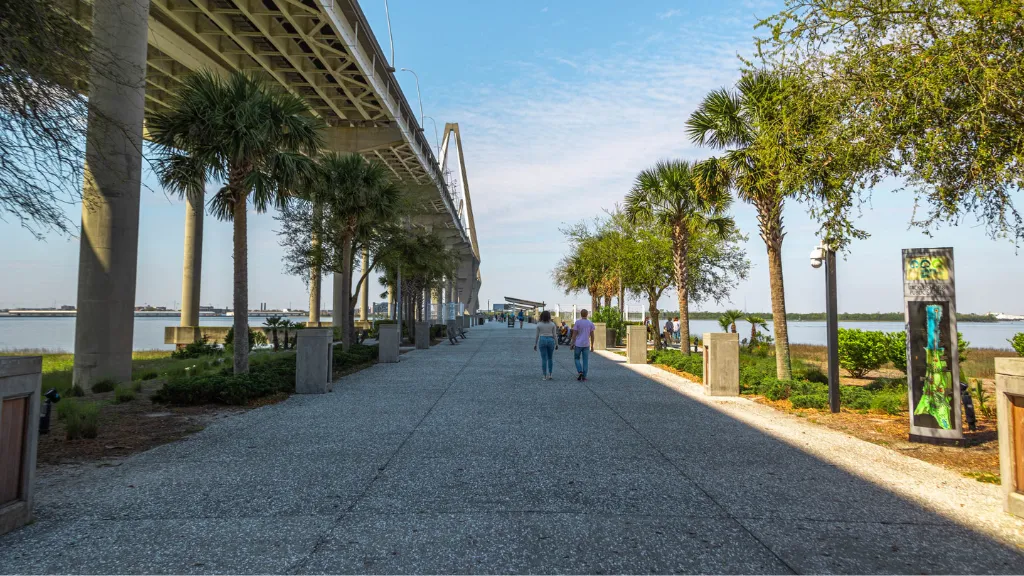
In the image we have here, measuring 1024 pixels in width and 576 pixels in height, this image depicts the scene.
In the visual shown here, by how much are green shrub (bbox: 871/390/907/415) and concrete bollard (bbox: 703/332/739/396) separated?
2.58 meters

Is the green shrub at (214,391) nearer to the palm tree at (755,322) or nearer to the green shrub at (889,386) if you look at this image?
the green shrub at (889,386)

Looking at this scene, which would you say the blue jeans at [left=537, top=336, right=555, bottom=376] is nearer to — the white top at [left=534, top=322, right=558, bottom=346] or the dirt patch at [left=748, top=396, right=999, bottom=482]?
the white top at [left=534, top=322, right=558, bottom=346]

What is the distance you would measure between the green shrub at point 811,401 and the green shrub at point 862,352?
7625mm

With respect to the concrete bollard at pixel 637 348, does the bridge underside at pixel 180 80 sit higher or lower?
higher

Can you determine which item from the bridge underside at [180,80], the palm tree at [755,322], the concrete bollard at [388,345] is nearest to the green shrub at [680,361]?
the concrete bollard at [388,345]

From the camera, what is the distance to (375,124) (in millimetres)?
33438

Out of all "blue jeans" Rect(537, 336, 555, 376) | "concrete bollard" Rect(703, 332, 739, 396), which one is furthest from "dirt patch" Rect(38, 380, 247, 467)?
"concrete bollard" Rect(703, 332, 739, 396)

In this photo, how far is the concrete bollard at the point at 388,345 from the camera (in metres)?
19.5

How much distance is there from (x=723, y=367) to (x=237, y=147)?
10.1m

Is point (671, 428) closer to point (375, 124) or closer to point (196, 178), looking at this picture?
point (196, 178)

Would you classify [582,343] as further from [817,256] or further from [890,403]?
[890,403]

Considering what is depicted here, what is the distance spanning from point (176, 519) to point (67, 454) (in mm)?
3147

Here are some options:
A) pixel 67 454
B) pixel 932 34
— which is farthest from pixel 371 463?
pixel 932 34

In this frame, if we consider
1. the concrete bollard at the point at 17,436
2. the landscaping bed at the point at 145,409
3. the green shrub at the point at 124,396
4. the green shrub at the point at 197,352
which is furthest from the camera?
the green shrub at the point at 197,352
